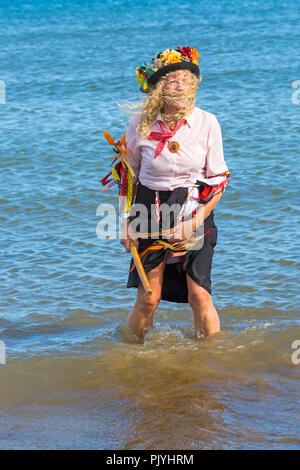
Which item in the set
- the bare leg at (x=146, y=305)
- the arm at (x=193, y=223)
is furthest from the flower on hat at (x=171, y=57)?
the bare leg at (x=146, y=305)

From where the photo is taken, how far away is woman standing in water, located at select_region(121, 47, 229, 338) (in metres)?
4.15

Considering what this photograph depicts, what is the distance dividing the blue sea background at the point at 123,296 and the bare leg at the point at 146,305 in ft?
0.46

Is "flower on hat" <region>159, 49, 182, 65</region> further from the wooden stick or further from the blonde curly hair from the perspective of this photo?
the wooden stick

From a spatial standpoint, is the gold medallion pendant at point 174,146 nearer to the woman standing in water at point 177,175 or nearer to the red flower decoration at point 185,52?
the woman standing in water at point 177,175

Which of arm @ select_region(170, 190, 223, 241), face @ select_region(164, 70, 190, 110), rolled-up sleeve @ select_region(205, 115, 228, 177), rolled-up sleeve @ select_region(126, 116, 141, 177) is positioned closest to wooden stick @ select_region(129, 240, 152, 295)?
arm @ select_region(170, 190, 223, 241)

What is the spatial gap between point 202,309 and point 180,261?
0.33 meters

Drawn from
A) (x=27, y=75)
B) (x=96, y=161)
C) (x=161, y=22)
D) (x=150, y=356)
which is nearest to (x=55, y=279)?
(x=150, y=356)

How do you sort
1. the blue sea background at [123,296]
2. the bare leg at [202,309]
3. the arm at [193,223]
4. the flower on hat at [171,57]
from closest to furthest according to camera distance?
1. the blue sea background at [123,296]
2. the flower on hat at [171,57]
3. the arm at [193,223]
4. the bare leg at [202,309]

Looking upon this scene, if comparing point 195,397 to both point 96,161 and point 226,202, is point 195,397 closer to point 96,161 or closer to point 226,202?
point 226,202

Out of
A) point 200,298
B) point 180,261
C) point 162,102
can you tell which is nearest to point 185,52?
point 162,102

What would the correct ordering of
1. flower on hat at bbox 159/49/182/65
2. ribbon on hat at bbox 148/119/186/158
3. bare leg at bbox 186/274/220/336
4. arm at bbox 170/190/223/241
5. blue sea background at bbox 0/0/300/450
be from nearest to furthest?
blue sea background at bbox 0/0/300/450 < flower on hat at bbox 159/49/182/65 < ribbon on hat at bbox 148/119/186/158 < arm at bbox 170/190/223/241 < bare leg at bbox 186/274/220/336

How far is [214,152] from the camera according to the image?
424 cm

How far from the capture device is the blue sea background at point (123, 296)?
12.9 ft

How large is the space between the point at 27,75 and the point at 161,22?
37.5 ft
